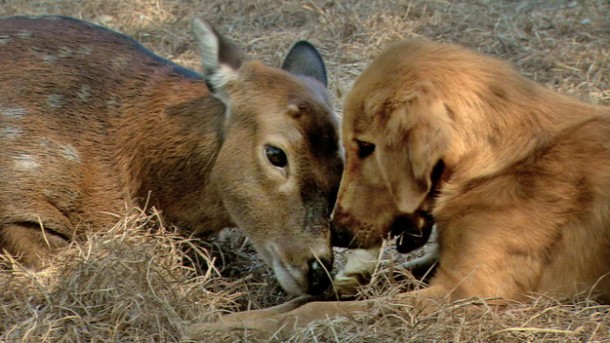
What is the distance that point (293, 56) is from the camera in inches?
240

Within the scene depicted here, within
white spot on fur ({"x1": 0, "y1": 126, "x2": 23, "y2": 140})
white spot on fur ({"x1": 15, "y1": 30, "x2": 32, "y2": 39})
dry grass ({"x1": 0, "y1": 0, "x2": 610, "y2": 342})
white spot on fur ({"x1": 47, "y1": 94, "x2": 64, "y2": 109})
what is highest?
white spot on fur ({"x1": 15, "y1": 30, "x2": 32, "y2": 39})

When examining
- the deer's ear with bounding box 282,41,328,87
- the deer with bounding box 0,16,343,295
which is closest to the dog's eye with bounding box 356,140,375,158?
the deer with bounding box 0,16,343,295

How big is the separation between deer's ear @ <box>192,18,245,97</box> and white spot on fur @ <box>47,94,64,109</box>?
32.2 inches

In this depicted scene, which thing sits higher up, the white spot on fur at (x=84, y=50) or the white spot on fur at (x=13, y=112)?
the white spot on fur at (x=84, y=50)

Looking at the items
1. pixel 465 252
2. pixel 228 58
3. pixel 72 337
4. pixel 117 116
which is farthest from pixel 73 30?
pixel 465 252

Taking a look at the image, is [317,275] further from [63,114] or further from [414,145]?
[63,114]

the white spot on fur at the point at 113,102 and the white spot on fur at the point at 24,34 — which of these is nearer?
the white spot on fur at the point at 113,102

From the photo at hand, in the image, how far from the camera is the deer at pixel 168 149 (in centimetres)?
512

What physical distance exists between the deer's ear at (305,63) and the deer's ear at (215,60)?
57 cm

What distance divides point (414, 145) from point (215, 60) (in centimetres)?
136

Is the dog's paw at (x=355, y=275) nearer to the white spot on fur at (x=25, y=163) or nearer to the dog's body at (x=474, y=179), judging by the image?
the dog's body at (x=474, y=179)

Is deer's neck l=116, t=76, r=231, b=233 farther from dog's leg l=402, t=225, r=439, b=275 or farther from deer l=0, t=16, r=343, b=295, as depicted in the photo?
dog's leg l=402, t=225, r=439, b=275

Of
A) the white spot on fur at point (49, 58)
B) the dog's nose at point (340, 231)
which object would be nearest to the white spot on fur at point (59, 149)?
the white spot on fur at point (49, 58)

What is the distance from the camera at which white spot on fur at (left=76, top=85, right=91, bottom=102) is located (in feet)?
18.6
